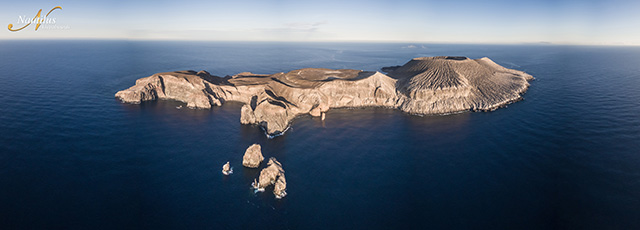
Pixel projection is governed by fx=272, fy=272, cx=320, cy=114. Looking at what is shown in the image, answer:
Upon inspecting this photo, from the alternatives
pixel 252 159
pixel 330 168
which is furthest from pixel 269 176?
pixel 330 168

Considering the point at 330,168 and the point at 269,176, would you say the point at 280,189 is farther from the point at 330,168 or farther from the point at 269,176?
the point at 330,168

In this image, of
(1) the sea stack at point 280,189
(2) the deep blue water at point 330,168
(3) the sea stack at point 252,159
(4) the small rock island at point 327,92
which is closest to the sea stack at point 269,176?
(1) the sea stack at point 280,189

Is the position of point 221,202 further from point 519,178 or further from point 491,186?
point 519,178

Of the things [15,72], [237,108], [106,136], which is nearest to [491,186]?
[237,108]

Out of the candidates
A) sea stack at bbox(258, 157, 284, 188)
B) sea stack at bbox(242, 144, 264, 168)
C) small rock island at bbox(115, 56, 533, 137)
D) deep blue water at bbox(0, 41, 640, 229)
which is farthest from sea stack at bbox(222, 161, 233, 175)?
small rock island at bbox(115, 56, 533, 137)

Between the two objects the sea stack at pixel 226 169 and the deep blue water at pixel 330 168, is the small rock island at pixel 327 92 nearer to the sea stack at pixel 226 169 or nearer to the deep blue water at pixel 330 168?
the deep blue water at pixel 330 168
